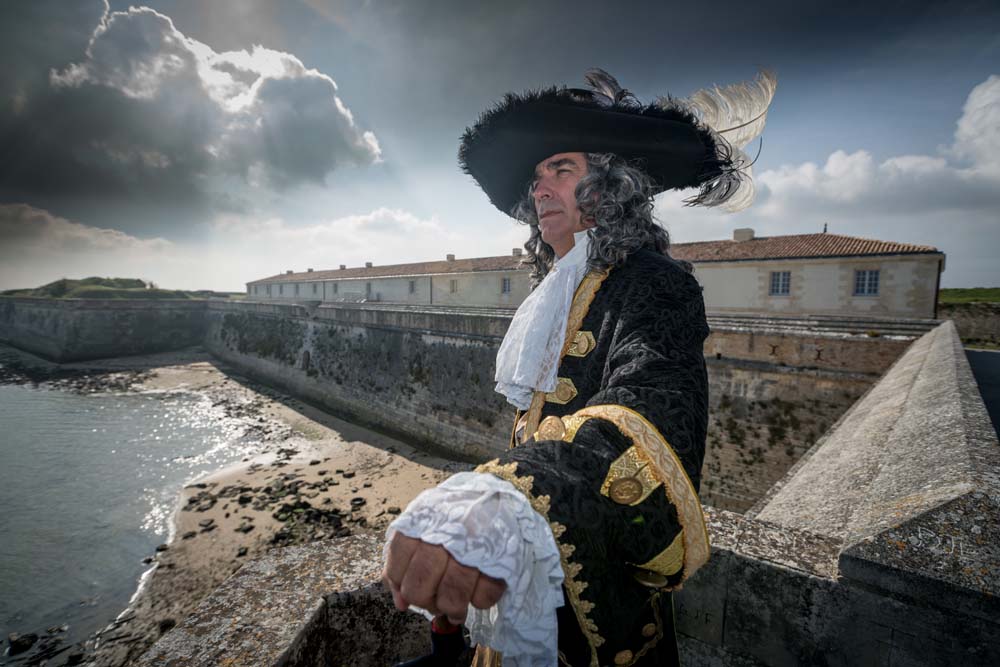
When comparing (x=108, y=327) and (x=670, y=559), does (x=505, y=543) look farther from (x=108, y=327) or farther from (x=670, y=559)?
(x=108, y=327)

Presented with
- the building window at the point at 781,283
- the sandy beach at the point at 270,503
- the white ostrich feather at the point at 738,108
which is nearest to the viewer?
the white ostrich feather at the point at 738,108

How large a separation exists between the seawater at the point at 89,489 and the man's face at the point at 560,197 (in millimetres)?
8474

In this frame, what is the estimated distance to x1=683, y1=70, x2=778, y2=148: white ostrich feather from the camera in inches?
71.4

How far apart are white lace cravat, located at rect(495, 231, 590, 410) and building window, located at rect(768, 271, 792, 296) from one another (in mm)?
19974

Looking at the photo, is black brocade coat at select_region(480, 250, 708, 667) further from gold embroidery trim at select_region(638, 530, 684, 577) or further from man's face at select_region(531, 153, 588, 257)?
man's face at select_region(531, 153, 588, 257)

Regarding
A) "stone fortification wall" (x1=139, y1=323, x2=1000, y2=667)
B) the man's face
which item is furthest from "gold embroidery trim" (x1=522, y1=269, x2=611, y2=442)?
"stone fortification wall" (x1=139, y1=323, x2=1000, y2=667)

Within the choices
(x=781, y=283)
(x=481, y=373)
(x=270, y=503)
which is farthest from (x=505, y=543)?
(x=781, y=283)

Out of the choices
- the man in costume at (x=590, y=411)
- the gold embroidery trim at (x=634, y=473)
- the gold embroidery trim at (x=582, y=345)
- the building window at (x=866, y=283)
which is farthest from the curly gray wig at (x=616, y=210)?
the building window at (x=866, y=283)

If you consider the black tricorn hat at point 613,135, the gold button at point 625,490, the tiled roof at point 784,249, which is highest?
the tiled roof at point 784,249

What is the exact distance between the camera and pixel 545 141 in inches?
63.6

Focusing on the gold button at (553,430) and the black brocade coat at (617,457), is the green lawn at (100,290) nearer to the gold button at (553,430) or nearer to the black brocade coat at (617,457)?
the gold button at (553,430)

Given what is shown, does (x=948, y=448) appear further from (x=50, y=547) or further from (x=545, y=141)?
(x=50, y=547)

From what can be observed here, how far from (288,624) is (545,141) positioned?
7.24ft

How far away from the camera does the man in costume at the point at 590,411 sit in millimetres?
685
